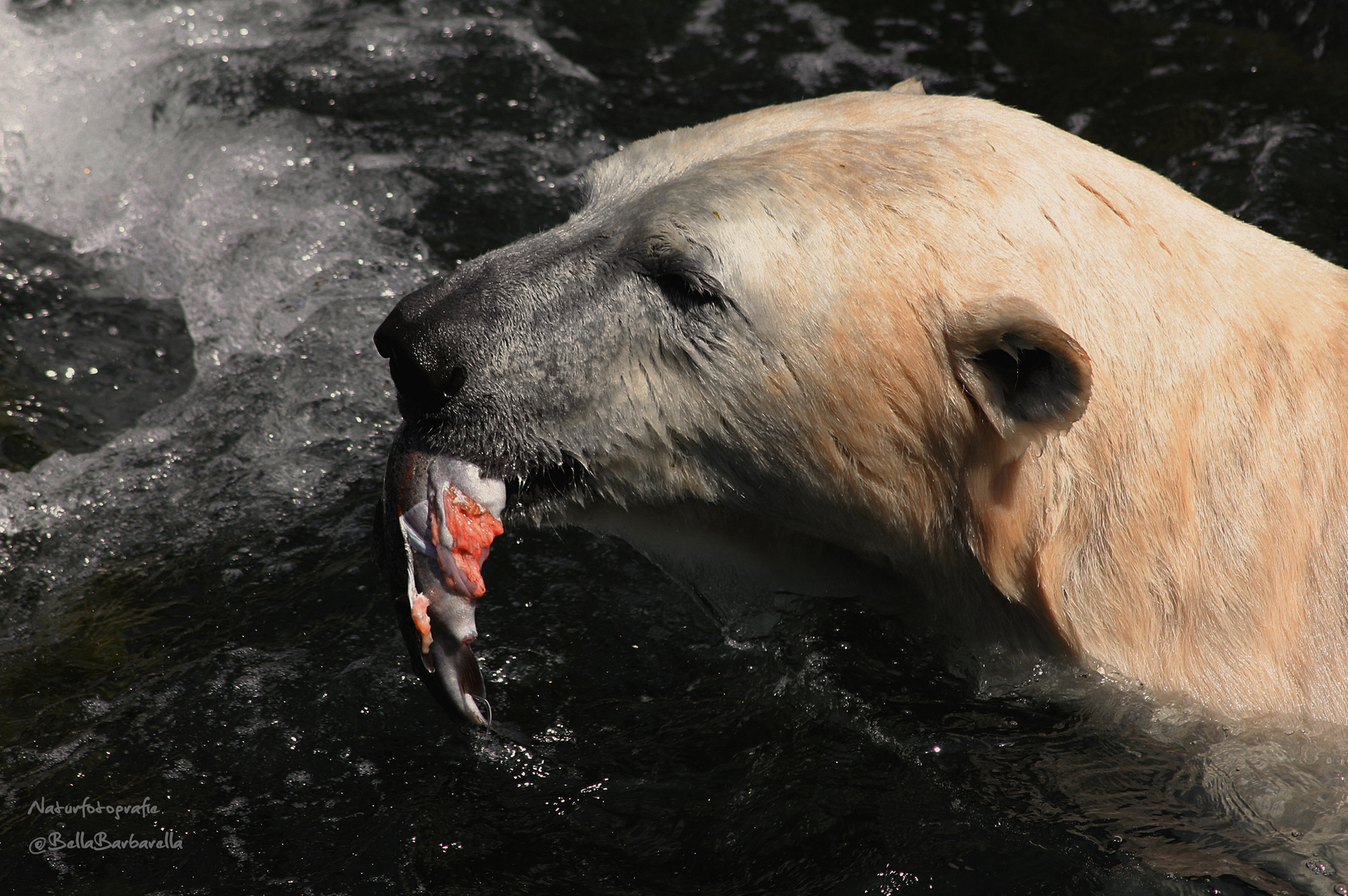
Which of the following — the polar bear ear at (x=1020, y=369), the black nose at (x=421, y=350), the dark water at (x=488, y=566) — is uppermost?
the polar bear ear at (x=1020, y=369)

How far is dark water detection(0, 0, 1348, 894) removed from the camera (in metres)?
2.97

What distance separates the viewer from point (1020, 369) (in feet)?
8.30

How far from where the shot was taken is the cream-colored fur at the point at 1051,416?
262 centimetres

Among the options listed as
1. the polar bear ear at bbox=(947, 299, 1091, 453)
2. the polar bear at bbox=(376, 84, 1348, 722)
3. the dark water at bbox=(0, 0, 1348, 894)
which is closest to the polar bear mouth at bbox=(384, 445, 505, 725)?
the polar bear at bbox=(376, 84, 1348, 722)

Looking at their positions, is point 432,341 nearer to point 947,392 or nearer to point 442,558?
point 442,558

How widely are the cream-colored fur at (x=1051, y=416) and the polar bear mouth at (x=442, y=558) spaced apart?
34 centimetres

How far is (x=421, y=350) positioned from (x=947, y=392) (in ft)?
3.88

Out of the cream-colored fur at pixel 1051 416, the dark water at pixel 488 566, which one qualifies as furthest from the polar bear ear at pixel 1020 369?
the dark water at pixel 488 566

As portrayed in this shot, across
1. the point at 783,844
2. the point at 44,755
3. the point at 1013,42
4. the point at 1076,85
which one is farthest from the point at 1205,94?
the point at 44,755

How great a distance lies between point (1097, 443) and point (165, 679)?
8.94 feet

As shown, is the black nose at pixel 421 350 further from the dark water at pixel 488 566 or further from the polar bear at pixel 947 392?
the dark water at pixel 488 566

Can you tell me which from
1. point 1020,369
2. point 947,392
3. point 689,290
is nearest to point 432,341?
point 689,290

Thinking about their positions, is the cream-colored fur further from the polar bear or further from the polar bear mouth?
the polar bear mouth

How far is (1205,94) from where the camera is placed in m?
6.23
